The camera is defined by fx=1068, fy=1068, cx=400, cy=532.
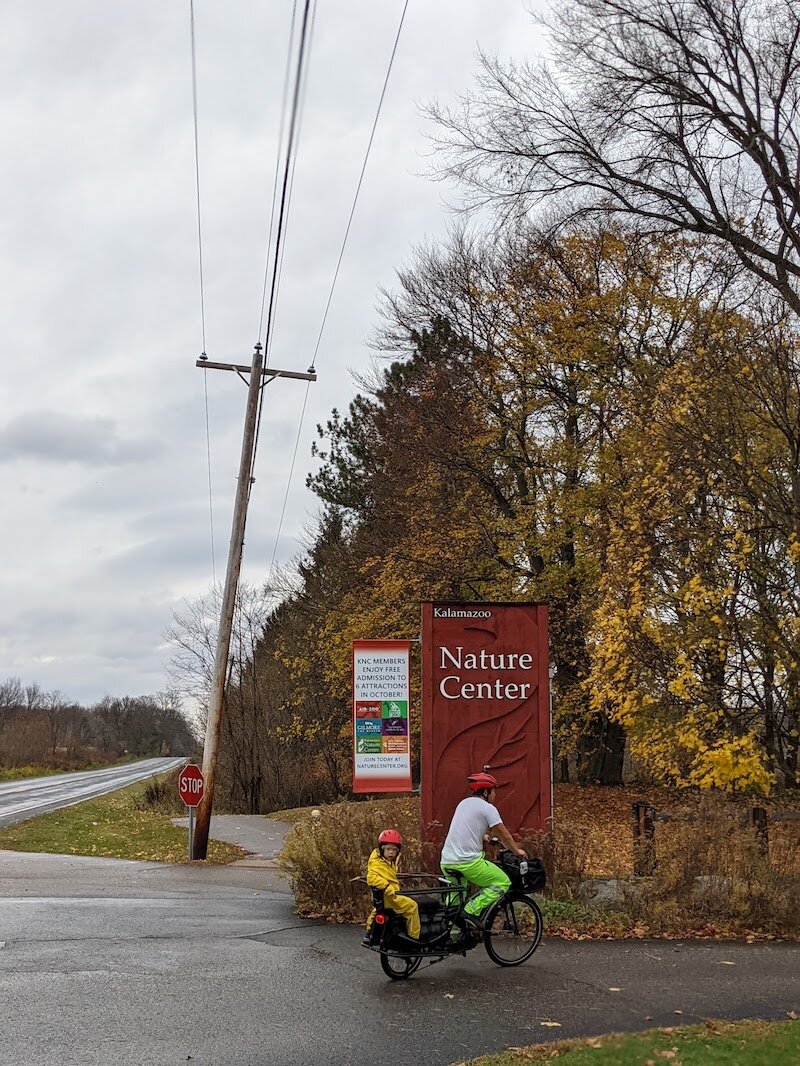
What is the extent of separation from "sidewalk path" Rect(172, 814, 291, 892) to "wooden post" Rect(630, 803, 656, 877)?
4.32m

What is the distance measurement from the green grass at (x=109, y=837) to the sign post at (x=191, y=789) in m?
0.70

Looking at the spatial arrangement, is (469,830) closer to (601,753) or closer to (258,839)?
(258,839)

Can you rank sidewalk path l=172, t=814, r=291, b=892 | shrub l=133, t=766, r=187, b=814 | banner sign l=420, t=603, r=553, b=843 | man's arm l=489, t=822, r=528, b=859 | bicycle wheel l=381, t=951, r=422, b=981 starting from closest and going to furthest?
bicycle wheel l=381, t=951, r=422, b=981 → man's arm l=489, t=822, r=528, b=859 → banner sign l=420, t=603, r=553, b=843 → sidewalk path l=172, t=814, r=291, b=892 → shrub l=133, t=766, r=187, b=814

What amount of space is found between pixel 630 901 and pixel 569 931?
92 cm

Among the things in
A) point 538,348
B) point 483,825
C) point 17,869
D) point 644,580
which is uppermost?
point 538,348

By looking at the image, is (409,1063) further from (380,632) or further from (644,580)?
(380,632)

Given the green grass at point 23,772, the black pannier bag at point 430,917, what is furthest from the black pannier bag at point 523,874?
the green grass at point 23,772

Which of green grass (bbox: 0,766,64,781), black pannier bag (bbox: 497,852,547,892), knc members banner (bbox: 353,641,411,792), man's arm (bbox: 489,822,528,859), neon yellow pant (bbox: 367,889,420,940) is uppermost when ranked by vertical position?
knc members banner (bbox: 353,641,411,792)

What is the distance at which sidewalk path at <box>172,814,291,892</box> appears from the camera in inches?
610

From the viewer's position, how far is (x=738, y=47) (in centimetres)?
1551

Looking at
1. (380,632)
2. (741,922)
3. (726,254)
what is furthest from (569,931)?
(380,632)

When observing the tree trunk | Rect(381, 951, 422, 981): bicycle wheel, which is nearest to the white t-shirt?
Rect(381, 951, 422, 981): bicycle wheel

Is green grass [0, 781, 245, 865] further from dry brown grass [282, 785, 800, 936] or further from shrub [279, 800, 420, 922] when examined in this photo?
dry brown grass [282, 785, 800, 936]

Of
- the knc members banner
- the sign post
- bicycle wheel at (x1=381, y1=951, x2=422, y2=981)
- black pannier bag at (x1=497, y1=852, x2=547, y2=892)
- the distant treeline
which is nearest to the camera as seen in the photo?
bicycle wheel at (x1=381, y1=951, x2=422, y2=981)
